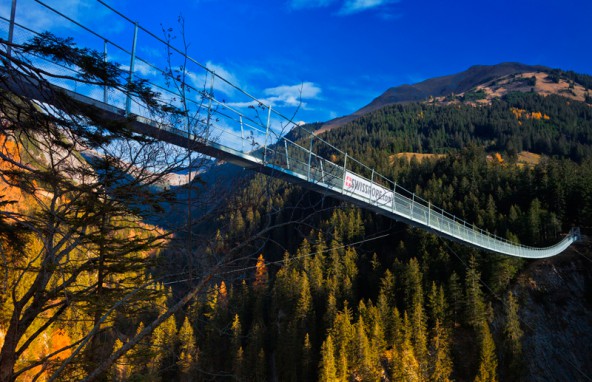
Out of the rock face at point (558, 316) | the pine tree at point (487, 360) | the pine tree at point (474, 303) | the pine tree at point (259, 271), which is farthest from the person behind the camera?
the pine tree at point (474, 303)

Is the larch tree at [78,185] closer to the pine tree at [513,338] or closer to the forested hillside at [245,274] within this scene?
the forested hillside at [245,274]

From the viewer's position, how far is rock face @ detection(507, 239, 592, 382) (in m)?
26.4

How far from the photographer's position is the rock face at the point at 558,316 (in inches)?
1041

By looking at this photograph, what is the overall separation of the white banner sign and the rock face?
23.7 metres

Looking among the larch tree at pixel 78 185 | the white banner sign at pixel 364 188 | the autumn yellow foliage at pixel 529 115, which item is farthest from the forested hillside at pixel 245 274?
the autumn yellow foliage at pixel 529 115

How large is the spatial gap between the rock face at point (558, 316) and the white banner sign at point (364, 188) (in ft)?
77.9

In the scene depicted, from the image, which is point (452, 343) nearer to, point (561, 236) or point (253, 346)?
point (253, 346)

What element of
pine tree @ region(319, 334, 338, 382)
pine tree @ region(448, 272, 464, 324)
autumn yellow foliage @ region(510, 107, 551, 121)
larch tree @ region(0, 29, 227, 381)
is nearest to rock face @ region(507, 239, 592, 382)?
A: pine tree @ region(448, 272, 464, 324)

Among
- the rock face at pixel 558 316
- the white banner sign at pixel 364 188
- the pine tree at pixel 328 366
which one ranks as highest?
the white banner sign at pixel 364 188

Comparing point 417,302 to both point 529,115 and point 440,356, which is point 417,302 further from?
point 529,115

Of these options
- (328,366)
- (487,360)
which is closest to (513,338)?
(487,360)

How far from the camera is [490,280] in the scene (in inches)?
1250

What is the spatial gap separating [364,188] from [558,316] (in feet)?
92.5

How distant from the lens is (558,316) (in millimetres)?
29234
